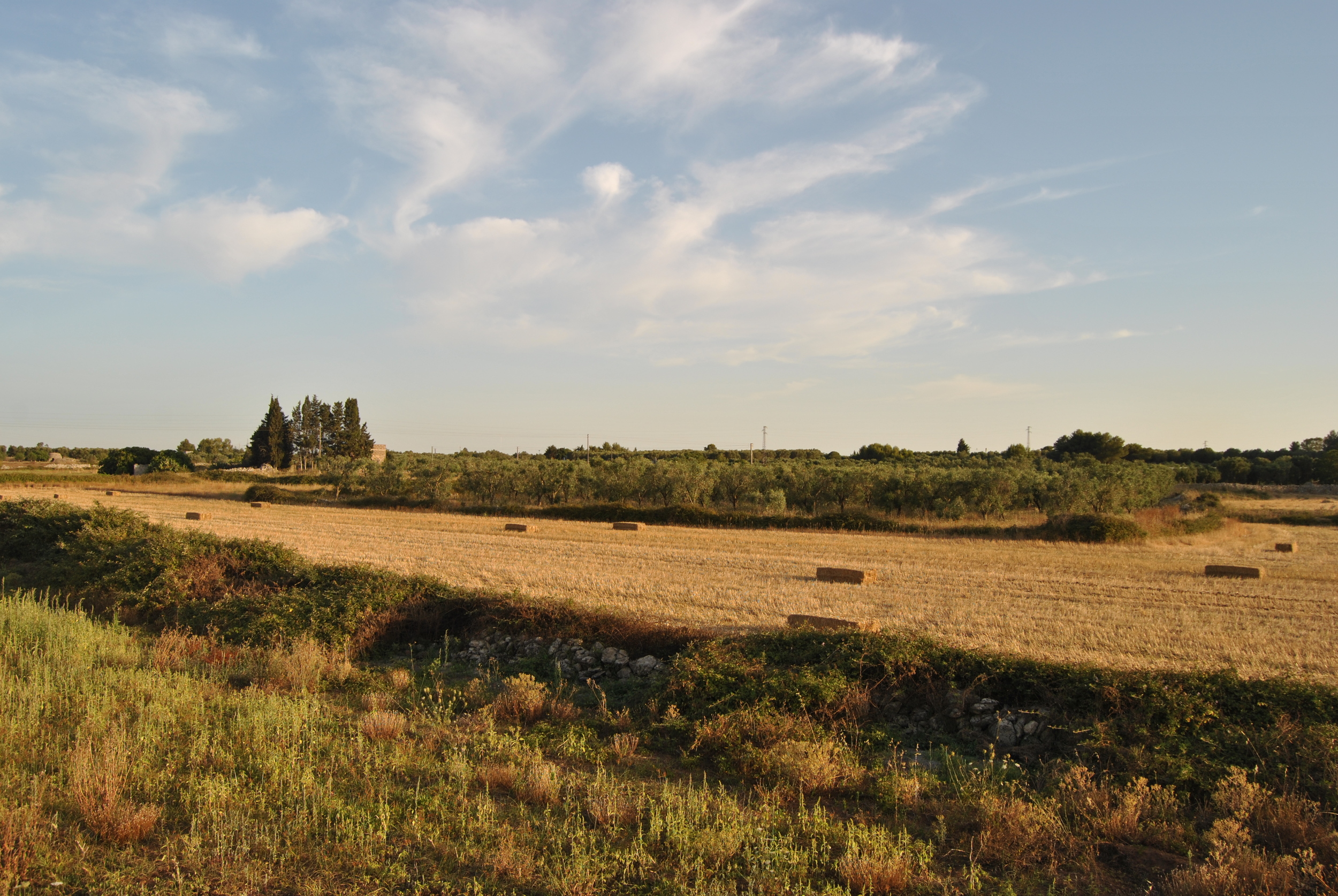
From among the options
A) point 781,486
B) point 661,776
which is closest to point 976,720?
point 661,776

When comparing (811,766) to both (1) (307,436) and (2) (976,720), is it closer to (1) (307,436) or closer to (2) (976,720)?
(2) (976,720)

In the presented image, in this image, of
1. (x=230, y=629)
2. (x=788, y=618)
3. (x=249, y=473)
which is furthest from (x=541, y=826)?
(x=249, y=473)

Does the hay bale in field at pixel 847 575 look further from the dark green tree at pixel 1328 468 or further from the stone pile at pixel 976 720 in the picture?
the dark green tree at pixel 1328 468

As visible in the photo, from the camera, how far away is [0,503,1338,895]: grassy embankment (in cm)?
517

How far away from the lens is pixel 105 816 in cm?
555

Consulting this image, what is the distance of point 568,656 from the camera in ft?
36.7

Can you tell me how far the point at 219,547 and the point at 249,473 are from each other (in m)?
74.9

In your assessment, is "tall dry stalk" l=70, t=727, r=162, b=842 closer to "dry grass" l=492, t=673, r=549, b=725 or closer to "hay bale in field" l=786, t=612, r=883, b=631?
"dry grass" l=492, t=673, r=549, b=725

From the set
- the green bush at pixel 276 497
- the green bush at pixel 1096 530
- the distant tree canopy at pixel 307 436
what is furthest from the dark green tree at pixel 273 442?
the green bush at pixel 1096 530

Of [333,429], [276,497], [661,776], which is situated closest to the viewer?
[661,776]

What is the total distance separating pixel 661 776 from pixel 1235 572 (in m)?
21.0

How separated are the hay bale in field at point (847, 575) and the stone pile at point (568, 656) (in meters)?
9.83

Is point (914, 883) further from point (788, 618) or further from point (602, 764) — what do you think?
point (788, 618)

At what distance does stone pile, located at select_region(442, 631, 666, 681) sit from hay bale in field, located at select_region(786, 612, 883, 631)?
8.08ft
